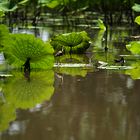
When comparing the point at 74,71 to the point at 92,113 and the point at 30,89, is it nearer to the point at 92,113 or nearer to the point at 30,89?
the point at 30,89

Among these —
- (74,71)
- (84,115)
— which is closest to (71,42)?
(74,71)

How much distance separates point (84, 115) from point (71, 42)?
4.43ft

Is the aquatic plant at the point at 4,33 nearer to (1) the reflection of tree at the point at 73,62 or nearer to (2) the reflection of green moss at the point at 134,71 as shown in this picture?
(1) the reflection of tree at the point at 73,62

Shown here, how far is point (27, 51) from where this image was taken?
2092 mm

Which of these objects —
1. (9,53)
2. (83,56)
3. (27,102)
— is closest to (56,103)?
(27,102)

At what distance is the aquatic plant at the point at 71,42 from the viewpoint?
8.63 ft

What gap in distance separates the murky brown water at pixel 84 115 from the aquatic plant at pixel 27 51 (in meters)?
0.26

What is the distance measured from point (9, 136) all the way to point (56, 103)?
382 mm

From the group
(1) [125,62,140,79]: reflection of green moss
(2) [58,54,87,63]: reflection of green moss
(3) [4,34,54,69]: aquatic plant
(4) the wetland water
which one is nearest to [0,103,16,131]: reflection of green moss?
(4) the wetland water

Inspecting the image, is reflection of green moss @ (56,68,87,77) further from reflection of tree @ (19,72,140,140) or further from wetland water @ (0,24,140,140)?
reflection of tree @ (19,72,140,140)

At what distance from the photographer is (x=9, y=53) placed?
2127 millimetres

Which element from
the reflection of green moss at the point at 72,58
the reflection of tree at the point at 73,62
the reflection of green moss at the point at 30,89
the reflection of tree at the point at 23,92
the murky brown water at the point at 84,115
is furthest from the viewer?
the reflection of green moss at the point at 72,58

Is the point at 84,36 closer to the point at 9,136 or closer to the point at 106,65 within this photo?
the point at 106,65

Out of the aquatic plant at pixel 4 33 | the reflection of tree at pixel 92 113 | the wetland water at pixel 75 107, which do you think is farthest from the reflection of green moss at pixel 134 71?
the aquatic plant at pixel 4 33
